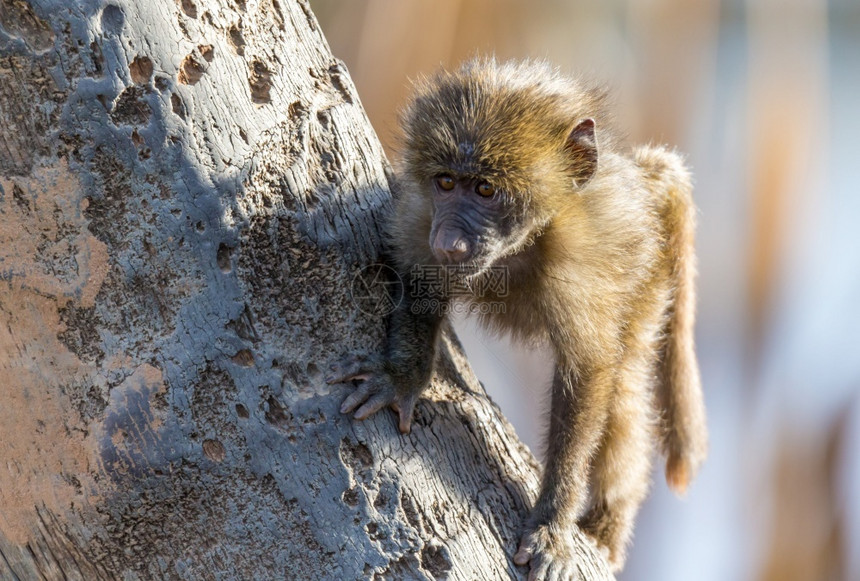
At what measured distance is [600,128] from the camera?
9.80 ft

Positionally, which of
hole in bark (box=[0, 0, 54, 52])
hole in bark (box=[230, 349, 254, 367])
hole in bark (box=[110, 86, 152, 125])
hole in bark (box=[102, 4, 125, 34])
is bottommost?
hole in bark (box=[230, 349, 254, 367])

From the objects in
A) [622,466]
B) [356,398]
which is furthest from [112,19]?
[622,466]

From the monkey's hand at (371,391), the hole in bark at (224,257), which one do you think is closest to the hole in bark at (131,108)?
the hole in bark at (224,257)

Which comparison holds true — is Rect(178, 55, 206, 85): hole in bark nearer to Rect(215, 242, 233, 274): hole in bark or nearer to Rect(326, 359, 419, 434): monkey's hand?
Rect(215, 242, 233, 274): hole in bark

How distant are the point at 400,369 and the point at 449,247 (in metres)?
0.41

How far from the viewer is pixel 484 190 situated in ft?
8.79

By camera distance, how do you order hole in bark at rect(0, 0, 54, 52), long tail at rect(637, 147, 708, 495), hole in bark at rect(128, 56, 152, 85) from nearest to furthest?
hole in bark at rect(0, 0, 54, 52), hole in bark at rect(128, 56, 152, 85), long tail at rect(637, 147, 708, 495)

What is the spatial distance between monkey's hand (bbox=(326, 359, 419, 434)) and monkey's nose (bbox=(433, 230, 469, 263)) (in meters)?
0.41

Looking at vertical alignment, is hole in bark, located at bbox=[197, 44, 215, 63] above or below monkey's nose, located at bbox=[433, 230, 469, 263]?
above

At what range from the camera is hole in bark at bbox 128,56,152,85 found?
1.90 meters

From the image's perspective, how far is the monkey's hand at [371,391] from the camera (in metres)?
2.18

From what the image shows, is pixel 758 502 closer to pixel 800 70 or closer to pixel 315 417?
pixel 800 70

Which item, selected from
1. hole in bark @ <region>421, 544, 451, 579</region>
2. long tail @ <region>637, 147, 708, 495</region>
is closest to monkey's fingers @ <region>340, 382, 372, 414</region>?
hole in bark @ <region>421, 544, 451, 579</region>

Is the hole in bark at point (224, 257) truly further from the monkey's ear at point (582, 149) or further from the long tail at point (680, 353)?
the long tail at point (680, 353)
